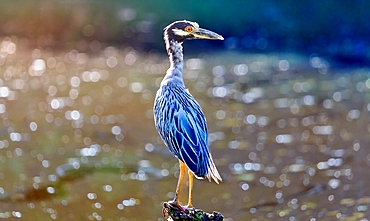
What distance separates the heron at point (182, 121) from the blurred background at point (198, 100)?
6.90ft

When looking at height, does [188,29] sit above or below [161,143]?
above

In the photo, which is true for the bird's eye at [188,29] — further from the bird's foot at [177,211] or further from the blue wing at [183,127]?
the bird's foot at [177,211]

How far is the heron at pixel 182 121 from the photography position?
5969mm

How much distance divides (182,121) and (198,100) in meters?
6.75

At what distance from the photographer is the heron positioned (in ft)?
19.6

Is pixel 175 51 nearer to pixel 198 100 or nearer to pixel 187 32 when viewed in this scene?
pixel 187 32

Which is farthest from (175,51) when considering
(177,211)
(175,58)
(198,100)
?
(198,100)

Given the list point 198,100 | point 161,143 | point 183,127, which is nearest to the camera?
point 183,127

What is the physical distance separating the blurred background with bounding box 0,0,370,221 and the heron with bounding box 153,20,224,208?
2102mm

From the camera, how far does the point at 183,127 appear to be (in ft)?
19.9

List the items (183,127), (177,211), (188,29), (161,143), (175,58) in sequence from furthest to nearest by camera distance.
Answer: (161,143), (175,58), (188,29), (183,127), (177,211)

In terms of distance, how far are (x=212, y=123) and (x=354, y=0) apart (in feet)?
28.1

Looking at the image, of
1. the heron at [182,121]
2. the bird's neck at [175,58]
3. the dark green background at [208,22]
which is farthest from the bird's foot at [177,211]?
the dark green background at [208,22]

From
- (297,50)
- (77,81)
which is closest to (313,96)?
(297,50)
